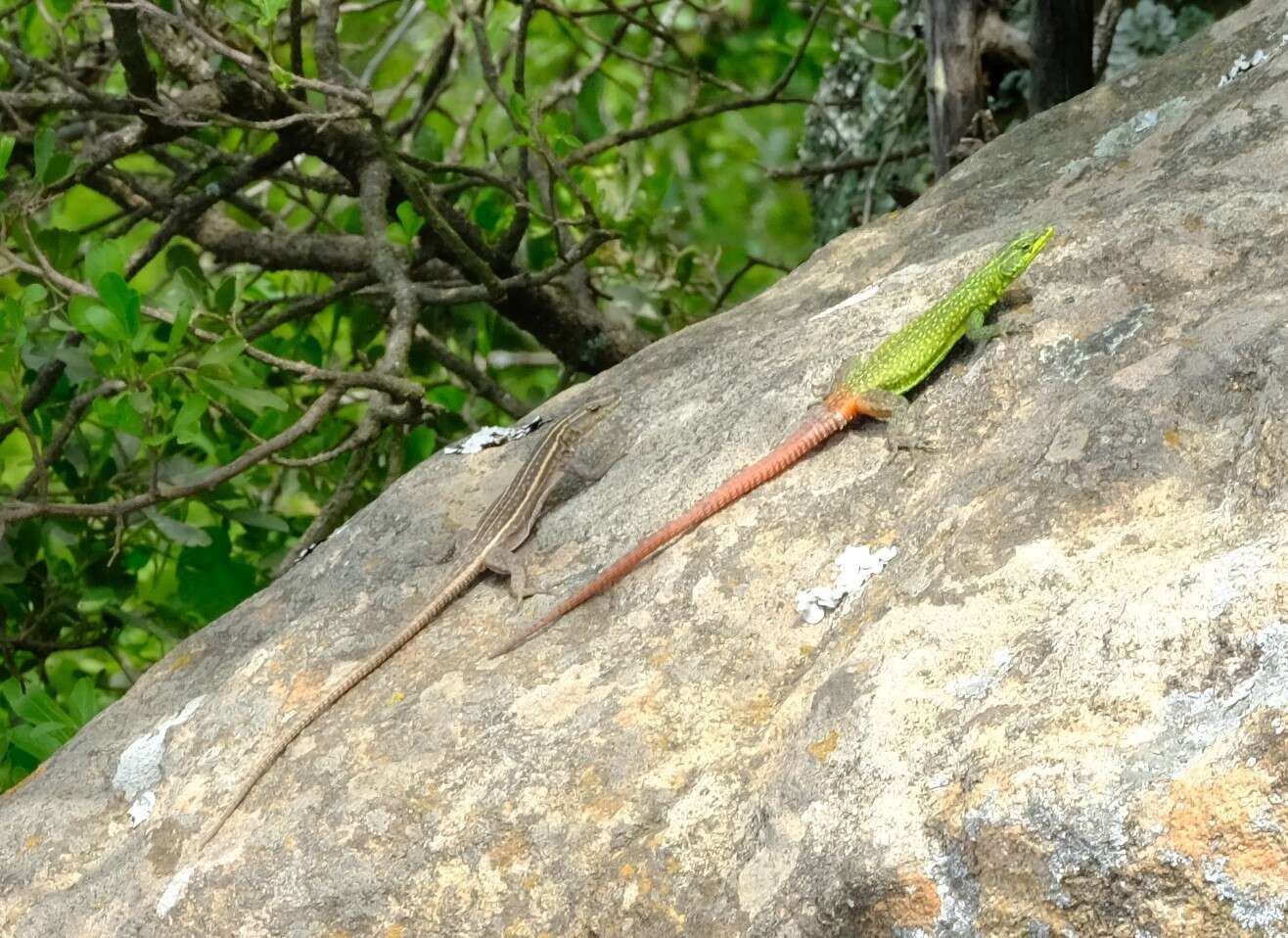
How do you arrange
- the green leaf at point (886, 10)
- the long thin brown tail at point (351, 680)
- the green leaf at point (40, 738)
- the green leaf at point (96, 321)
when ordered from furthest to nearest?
the green leaf at point (886, 10) → the green leaf at point (96, 321) → the green leaf at point (40, 738) → the long thin brown tail at point (351, 680)

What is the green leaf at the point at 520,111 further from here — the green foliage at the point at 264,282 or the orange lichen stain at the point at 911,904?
the orange lichen stain at the point at 911,904

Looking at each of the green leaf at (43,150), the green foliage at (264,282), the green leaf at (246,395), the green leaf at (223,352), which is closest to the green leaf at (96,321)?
the green foliage at (264,282)

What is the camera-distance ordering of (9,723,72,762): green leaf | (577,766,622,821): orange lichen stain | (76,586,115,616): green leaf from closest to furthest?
(577,766,622,821): orange lichen stain, (9,723,72,762): green leaf, (76,586,115,616): green leaf

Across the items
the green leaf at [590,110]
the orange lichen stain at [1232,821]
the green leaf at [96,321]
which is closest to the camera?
the orange lichen stain at [1232,821]

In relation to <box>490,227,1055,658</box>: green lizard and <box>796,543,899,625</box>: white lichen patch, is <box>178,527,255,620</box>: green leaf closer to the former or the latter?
<box>490,227,1055,658</box>: green lizard

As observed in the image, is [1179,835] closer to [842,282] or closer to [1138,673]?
[1138,673]

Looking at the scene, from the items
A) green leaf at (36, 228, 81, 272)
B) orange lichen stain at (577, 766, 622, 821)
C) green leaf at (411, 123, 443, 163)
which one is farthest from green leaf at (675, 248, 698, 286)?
orange lichen stain at (577, 766, 622, 821)
